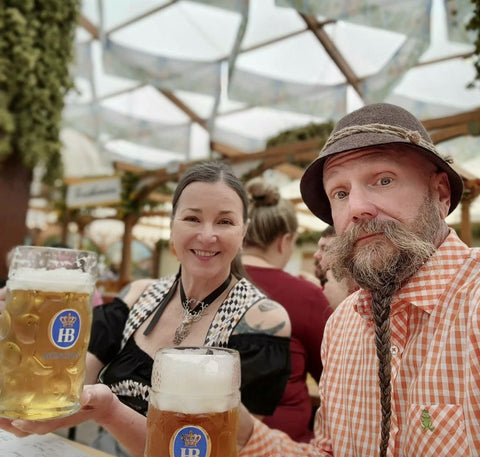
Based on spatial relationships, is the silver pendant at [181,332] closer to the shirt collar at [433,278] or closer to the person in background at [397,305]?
the person in background at [397,305]

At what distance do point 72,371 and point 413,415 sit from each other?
2.06ft

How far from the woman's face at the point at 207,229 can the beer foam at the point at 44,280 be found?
60 cm

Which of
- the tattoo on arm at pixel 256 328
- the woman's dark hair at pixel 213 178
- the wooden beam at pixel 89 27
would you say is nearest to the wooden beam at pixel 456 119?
the woman's dark hair at pixel 213 178

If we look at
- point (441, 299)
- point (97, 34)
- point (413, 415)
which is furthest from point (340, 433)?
point (97, 34)

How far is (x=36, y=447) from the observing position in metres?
1.04

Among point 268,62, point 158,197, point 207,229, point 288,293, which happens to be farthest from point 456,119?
point 158,197

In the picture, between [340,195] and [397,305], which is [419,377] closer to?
[397,305]

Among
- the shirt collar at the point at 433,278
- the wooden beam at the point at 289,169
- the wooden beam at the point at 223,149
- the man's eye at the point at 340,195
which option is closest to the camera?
the shirt collar at the point at 433,278

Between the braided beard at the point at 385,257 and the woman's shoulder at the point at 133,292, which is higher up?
the braided beard at the point at 385,257

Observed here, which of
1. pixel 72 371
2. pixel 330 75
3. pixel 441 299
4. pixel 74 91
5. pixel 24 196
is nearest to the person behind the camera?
pixel 72 371

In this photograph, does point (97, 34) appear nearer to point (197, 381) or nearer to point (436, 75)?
point (436, 75)

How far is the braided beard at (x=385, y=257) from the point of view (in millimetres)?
916

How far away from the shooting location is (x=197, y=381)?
61 centimetres

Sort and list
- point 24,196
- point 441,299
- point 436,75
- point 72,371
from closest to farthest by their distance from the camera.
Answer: point 72,371
point 441,299
point 24,196
point 436,75
